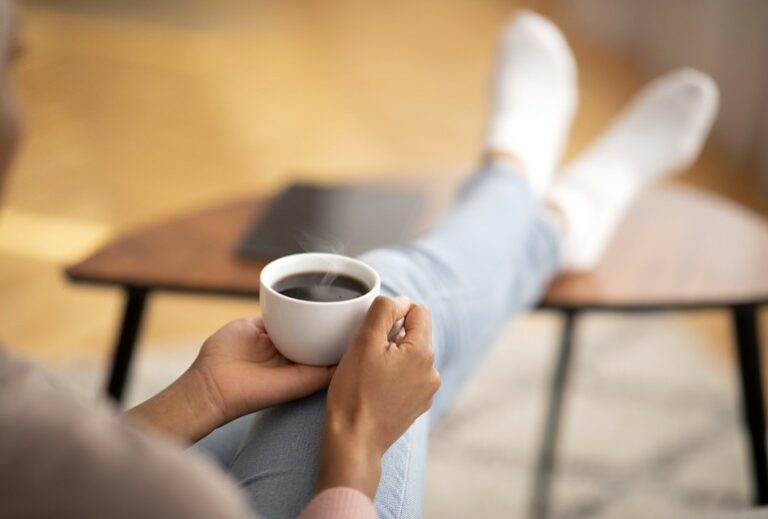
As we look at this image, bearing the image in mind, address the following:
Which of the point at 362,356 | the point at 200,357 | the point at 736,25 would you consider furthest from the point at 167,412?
the point at 736,25

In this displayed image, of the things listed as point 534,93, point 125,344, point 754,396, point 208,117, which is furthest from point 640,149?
point 208,117

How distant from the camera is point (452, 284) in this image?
35.4 inches

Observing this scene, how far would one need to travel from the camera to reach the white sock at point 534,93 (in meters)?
1.33

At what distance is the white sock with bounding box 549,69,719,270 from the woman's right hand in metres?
0.68

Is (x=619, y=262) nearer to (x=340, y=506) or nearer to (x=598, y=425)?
(x=598, y=425)

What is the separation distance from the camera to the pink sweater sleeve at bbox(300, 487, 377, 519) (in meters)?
0.54

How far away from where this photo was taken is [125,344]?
1193 mm

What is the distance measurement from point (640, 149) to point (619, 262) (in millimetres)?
280

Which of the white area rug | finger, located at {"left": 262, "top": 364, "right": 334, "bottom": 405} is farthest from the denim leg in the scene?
the white area rug

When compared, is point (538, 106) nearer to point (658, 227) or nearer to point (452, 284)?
point (658, 227)

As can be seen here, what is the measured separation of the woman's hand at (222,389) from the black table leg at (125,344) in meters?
0.52

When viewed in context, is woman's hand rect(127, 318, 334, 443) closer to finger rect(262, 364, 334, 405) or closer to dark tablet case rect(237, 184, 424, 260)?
finger rect(262, 364, 334, 405)

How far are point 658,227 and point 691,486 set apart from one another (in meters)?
0.42

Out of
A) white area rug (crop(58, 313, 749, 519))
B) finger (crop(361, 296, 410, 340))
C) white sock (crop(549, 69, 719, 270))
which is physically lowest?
white area rug (crop(58, 313, 749, 519))
